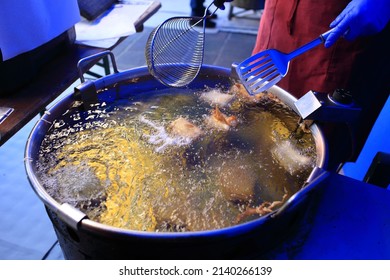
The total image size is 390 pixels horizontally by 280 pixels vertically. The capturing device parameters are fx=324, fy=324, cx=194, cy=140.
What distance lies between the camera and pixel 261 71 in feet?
4.70

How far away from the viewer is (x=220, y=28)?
5.33m

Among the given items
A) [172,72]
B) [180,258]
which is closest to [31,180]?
[180,258]

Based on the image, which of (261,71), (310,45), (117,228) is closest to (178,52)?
(261,71)

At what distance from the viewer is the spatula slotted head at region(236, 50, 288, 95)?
137 centimetres

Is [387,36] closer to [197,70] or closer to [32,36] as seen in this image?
[197,70]

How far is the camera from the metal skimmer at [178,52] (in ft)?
5.08

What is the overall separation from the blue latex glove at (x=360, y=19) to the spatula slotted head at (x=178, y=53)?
61cm

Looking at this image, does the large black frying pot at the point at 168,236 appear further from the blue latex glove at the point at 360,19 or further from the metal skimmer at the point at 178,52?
the metal skimmer at the point at 178,52

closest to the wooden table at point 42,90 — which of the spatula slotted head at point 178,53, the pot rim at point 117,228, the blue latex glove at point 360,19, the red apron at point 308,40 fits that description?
the pot rim at point 117,228

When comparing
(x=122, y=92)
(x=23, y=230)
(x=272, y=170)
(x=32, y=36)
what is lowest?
(x=23, y=230)

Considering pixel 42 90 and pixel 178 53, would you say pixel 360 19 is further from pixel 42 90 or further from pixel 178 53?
pixel 42 90

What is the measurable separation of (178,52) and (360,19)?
86 centimetres

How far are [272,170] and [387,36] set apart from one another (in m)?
1.14

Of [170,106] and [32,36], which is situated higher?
[32,36]
